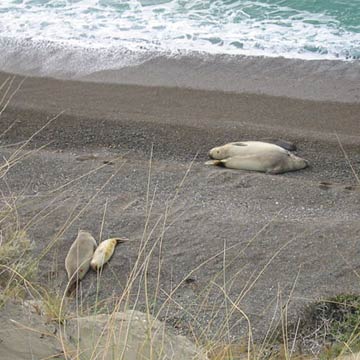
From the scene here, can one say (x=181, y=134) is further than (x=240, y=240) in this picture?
Yes

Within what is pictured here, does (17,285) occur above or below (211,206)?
above

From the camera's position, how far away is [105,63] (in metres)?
11.9

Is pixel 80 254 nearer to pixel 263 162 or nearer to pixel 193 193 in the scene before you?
pixel 193 193

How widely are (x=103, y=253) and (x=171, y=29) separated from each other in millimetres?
7772

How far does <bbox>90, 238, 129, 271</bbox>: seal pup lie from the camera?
238 inches

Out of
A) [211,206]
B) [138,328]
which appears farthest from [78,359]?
[211,206]

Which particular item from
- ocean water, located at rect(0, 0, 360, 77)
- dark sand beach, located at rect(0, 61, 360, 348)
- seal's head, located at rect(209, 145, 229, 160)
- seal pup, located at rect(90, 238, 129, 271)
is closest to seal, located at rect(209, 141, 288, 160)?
seal's head, located at rect(209, 145, 229, 160)

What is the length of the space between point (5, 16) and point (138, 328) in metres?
11.2

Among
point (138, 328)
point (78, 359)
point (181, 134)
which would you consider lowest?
point (181, 134)

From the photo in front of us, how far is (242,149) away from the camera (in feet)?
27.4

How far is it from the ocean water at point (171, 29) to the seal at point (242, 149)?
3.82m

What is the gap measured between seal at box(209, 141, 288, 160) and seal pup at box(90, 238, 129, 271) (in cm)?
225

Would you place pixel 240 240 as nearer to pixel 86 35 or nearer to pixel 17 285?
pixel 17 285

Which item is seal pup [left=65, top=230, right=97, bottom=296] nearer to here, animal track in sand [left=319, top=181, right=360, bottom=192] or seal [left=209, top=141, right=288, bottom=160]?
→ seal [left=209, top=141, right=288, bottom=160]
